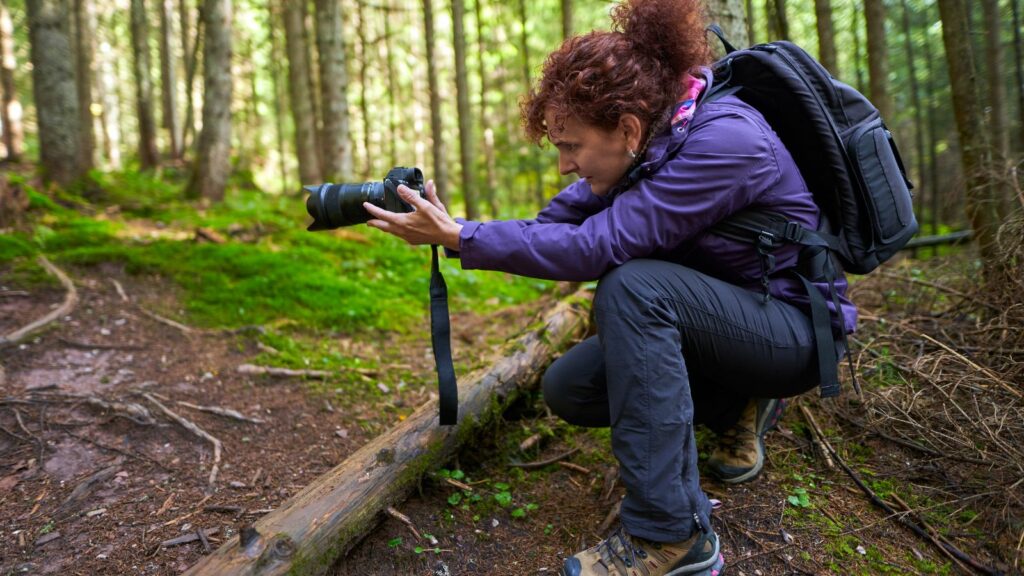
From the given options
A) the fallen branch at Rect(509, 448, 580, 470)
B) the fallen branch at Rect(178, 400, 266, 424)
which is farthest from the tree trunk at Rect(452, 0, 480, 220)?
the fallen branch at Rect(509, 448, 580, 470)

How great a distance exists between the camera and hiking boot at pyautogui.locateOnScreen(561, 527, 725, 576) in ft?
6.25

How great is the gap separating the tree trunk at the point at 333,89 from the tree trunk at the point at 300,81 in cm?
246

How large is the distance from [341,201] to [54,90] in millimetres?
7566

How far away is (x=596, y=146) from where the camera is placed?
2.04m

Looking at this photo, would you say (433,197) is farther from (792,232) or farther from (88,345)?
(88,345)

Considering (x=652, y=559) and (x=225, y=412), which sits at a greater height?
(x=225, y=412)

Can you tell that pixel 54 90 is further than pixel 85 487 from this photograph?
Yes

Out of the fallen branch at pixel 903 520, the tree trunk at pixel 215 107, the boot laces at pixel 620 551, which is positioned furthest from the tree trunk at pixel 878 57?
the tree trunk at pixel 215 107

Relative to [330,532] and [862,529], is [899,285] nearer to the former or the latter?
[862,529]

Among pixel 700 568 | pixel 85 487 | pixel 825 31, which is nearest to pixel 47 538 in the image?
pixel 85 487

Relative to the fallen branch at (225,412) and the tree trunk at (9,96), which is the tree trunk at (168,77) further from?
the fallen branch at (225,412)

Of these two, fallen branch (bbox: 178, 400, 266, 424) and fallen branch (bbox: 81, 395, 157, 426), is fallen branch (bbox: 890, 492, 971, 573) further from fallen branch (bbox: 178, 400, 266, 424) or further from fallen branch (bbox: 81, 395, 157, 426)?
fallen branch (bbox: 81, 395, 157, 426)

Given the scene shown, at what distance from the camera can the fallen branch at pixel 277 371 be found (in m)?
3.61

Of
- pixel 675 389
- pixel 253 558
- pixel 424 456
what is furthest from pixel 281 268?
pixel 675 389
